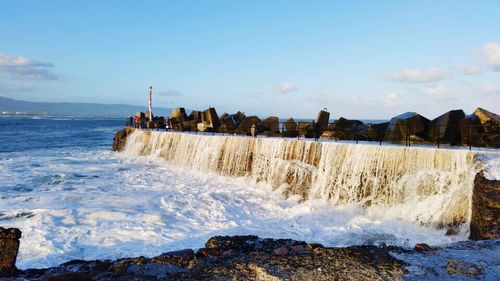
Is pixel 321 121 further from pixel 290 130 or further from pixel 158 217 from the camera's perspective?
pixel 158 217

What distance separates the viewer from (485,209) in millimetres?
9305

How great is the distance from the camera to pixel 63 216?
38.1 feet

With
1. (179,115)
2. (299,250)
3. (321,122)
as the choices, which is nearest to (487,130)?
(321,122)

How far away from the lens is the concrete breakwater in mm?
10656

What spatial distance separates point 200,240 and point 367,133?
10.8 meters

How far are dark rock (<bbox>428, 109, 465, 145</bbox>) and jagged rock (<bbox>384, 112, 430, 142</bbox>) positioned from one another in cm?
29

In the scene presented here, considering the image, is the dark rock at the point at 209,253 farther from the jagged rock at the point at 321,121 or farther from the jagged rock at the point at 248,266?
the jagged rock at the point at 321,121

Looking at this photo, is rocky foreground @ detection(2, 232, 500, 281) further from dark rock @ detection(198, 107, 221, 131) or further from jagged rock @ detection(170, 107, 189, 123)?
jagged rock @ detection(170, 107, 189, 123)

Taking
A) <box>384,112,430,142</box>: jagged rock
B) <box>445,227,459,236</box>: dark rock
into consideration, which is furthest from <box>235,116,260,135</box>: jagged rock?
<box>445,227,459,236</box>: dark rock

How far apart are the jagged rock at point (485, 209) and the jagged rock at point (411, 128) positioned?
5.25 m

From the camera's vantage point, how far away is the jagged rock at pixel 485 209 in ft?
29.2

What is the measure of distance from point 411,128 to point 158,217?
399 inches

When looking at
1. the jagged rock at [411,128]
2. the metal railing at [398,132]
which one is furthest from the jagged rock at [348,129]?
the jagged rock at [411,128]

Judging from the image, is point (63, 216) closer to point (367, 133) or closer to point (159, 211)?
point (159, 211)
